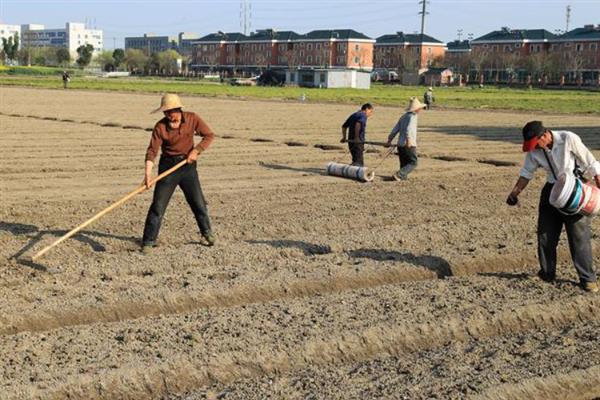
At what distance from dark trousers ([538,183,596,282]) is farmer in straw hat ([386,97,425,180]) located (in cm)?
663

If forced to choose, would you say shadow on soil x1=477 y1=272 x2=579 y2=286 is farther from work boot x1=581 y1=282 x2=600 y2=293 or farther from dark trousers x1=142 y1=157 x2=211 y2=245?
dark trousers x1=142 y1=157 x2=211 y2=245

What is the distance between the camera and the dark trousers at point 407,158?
48.7 feet

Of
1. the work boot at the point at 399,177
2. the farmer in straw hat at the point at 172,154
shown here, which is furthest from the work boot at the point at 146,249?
the work boot at the point at 399,177

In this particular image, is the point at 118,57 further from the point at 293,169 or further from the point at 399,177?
the point at 399,177

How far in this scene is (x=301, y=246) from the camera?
949 cm

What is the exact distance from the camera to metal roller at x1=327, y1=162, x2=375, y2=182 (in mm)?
14875

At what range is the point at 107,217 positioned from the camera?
35.2ft

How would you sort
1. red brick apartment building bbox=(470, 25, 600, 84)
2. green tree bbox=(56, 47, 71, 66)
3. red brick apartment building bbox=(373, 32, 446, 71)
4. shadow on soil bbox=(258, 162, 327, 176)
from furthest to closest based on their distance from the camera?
green tree bbox=(56, 47, 71, 66)
red brick apartment building bbox=(373, 32, 446, 71)
red brick apartment building bbox=(470, 25, 600, 84)
shadow on soil bbox=(258, 162, 327, 176)

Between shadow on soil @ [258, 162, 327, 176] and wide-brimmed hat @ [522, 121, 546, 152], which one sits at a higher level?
wide-brimmed hat @ [522, 121, 546, 152]

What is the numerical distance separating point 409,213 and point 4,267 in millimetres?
5739

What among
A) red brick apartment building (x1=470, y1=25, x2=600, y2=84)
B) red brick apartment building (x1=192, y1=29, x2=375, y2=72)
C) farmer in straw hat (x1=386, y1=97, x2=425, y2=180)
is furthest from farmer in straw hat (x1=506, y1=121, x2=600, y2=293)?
red brick apartment building (x1=192, y1=29, x2=375, y2=72)

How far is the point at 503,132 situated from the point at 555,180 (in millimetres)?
20890

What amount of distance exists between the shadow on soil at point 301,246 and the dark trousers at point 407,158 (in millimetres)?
5577

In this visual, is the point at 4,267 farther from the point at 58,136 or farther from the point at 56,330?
the point at 58,136
